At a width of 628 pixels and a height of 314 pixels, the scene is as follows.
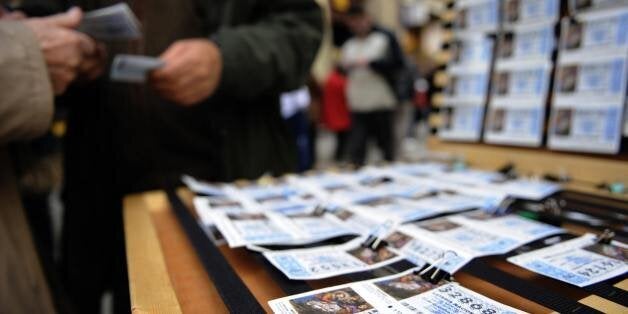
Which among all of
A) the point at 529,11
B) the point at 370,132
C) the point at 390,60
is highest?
the point at 390,60

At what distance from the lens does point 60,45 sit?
573mm

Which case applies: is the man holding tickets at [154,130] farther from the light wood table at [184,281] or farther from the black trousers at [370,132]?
the black trousers at [370,132]

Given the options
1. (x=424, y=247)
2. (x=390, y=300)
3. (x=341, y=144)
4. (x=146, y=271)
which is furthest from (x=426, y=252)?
(x=341, y=144)

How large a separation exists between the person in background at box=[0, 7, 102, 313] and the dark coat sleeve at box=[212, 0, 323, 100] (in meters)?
0.27

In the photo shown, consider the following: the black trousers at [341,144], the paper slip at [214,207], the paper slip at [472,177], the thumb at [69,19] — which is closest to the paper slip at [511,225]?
the paper slip at [472,177]

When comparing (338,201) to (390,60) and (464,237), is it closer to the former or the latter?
(464,237)

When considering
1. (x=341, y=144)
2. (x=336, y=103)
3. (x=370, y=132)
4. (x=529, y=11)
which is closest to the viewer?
(x=529, y=11)

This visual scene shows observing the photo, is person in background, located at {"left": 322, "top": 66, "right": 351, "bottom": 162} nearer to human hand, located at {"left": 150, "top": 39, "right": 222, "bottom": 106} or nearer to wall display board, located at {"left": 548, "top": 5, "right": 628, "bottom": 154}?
wall display board, located at {"left": 548, "top": 5, "right": 628, "bottom": 154}

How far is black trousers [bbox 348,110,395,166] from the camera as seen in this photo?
296 centimetres

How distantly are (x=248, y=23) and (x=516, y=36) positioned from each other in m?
0.68

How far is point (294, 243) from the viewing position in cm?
47

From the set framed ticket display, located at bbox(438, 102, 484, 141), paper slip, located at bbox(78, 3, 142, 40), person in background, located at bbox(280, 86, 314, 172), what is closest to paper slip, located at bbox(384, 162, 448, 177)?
framed ticket display, located at bbox(438, 102, 484, 141)

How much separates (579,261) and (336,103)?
2.97m

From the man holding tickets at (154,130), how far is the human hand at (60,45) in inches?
9.8
